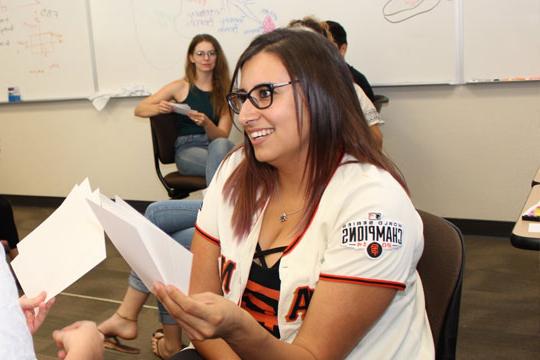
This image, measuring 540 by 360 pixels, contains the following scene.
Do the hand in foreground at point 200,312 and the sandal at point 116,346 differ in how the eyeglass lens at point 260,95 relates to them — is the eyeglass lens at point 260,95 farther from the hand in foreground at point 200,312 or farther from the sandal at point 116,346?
the sandal at point 116,346

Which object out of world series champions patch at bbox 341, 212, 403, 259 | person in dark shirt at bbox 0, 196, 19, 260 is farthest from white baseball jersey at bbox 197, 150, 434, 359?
person in dark shirt at bbox 0, 196, 19, 260

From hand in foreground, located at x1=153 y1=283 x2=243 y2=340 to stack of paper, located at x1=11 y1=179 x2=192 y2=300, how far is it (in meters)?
0.03

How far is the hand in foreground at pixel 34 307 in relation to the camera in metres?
0.93

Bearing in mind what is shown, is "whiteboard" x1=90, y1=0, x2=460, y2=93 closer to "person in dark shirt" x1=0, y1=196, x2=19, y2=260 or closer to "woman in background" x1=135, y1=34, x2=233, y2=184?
"woman in background" x1=135, y1=34, x2=233, y2=184

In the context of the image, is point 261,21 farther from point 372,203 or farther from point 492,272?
point 372,203

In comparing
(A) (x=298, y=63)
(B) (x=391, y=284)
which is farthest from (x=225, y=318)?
(A) (x=298, y=63)

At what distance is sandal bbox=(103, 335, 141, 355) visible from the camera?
2352 mm

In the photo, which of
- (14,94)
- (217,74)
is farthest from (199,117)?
(14,94)

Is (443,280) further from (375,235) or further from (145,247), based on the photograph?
(145,247)

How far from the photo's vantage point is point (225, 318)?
94cm

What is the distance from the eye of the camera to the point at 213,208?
141cm

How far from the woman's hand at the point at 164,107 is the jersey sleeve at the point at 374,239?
8.51 ft

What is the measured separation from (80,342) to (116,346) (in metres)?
1.52

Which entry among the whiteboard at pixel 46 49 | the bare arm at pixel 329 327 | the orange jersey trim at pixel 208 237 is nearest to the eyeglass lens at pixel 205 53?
the whiteboard at pixel 46 49
